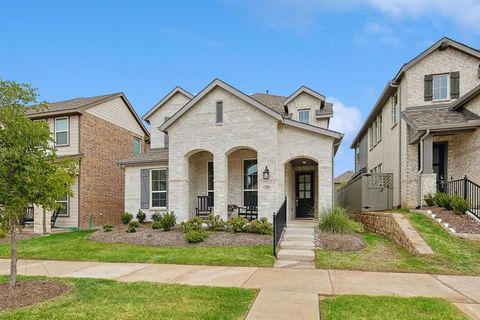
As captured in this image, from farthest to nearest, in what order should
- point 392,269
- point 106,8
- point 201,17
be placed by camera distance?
1. point 201,17
2. point 106,8
3. point 392,269

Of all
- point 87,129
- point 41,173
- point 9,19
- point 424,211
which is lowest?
point 424,211

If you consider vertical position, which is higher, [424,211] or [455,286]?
[424,211]

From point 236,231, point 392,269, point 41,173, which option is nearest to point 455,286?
point 392,269

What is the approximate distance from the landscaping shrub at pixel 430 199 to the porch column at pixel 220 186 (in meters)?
7.56

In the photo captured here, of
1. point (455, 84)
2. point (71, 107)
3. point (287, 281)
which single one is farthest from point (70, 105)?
point (455, 84)

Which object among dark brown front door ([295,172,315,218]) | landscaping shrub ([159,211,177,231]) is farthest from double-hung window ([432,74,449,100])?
landscaping shrub ([159,211,177,231])

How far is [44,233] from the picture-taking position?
1491cm

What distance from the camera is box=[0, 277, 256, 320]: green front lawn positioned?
4.61m

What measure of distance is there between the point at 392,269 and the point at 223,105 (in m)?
8.88

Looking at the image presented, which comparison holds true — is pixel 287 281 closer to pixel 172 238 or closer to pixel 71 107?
pixel 172 238

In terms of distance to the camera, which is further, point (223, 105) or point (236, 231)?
point (223, 105)

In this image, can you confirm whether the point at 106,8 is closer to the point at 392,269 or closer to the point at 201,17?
the point at 201,17

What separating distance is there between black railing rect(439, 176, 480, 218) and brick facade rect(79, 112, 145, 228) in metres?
16.3

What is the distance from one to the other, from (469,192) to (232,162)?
9.04m
